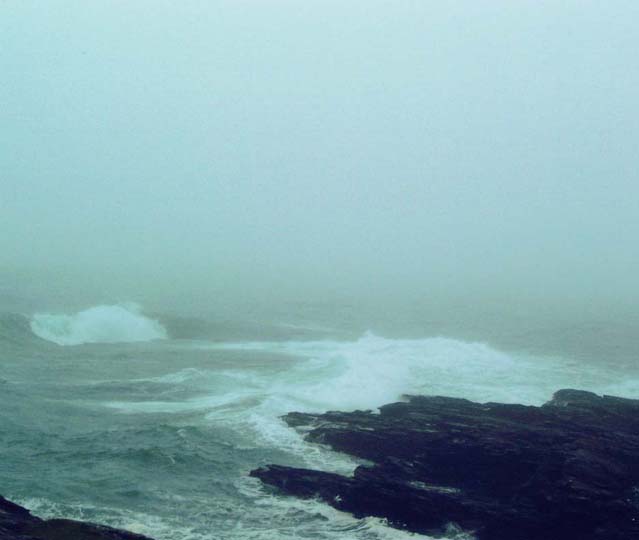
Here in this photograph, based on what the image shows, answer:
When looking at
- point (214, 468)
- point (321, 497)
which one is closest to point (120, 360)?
point (214, 468)

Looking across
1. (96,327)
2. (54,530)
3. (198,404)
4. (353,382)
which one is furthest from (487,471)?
(96,327)

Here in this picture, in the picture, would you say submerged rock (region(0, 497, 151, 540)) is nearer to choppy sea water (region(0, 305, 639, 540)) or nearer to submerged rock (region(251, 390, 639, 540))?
choppy sea water (region(0, 305, 639, 540))

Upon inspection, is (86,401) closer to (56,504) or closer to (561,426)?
(56,504)

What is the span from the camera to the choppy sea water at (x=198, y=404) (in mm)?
11961

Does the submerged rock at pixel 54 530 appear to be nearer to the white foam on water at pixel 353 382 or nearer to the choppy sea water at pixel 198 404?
the choppy sea water at pixel 198 404

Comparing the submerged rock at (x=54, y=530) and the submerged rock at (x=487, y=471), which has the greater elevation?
the submerged rock at (x=487, y=471)

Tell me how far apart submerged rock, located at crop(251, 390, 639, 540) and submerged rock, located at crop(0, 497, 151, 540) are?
4.00 metres

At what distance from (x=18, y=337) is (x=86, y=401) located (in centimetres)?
1593

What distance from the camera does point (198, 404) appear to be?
66.8ft

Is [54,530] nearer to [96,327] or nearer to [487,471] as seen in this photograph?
[487,471]

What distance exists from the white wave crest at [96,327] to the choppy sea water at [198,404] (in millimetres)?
175

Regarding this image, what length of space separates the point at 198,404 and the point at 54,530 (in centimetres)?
1087

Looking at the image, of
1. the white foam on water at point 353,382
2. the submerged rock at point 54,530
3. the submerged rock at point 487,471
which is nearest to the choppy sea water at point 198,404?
the white foam on water at point 353,382

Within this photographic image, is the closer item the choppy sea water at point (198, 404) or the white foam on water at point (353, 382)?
the choppy sea water at point (198, 404)
